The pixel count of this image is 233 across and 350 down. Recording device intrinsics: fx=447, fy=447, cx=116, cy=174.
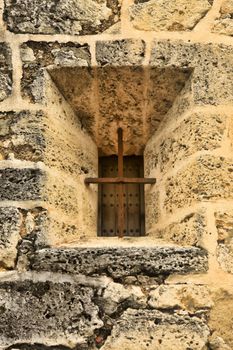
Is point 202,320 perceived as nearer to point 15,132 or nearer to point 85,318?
point 85,318

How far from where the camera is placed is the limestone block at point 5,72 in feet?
5.58

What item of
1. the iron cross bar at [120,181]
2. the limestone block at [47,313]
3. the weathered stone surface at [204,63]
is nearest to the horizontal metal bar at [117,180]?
the iron cross bar at [120,181]

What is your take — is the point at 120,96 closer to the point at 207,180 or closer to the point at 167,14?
the point at 167,14

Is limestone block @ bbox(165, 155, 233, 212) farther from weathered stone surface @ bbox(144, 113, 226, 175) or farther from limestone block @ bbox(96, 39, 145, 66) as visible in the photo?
limestone block @ bbox(96, 39, 145, 66)

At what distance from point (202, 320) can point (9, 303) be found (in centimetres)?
63

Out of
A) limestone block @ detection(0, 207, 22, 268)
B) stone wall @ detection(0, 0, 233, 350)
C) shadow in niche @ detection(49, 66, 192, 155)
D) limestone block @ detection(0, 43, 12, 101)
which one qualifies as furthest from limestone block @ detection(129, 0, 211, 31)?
limestone block @ detection(0, 207, 22, 268)

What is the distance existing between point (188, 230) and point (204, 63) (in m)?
0.65

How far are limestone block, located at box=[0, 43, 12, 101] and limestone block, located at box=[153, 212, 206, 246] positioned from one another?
32.0 inches

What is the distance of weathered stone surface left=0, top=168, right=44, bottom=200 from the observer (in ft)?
5.17

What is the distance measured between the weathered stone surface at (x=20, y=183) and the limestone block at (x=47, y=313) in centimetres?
29

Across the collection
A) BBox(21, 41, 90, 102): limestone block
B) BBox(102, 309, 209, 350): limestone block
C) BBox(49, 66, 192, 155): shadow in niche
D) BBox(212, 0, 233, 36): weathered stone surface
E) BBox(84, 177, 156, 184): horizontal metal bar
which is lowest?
BBox(102, 309, 209, 350): limestone block

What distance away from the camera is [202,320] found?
145cm

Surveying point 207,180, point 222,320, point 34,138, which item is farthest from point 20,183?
point 222,320

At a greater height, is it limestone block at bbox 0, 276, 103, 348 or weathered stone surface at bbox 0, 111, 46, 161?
weathered stone surface at bbox 0, 111, 46, 161
